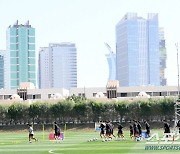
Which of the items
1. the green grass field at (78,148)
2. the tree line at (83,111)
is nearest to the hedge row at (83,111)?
the tree line at (83,111)

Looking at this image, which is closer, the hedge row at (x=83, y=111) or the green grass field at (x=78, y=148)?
the green grass field at (x=78, y=148)

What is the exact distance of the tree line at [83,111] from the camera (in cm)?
9581

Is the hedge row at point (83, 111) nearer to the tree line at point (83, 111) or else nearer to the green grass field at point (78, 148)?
the tree line at point (83, 111)

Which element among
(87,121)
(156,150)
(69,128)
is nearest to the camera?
(156,150)

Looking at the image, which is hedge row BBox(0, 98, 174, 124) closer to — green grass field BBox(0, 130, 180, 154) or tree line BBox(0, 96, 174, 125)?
tree line BBox(0, 96, 174, 125)

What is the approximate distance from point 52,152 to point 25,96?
4983 inches

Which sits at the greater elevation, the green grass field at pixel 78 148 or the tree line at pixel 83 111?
the tree line at pixel 83 111

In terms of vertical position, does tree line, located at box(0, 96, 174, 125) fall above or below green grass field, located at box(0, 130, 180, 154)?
above

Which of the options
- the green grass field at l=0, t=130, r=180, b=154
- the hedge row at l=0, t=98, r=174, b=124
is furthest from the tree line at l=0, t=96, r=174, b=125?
the green grass field at l=0, t=130, r=180, b=154

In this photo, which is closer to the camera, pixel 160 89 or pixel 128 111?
pixel 128 111

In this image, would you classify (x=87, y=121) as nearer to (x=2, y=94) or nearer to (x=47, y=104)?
(x=47, y=104)

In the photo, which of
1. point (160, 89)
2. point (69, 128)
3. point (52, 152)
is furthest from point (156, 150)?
point (160, 89)

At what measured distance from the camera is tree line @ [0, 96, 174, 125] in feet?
314

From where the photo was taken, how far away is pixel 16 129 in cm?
9200
